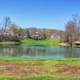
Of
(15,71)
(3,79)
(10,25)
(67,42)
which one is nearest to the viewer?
(3,79)

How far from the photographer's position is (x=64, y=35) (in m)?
82.8

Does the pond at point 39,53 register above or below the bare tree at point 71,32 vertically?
below

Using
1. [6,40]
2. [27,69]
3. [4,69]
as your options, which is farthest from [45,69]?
[6,40]

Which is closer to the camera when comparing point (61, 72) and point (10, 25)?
point (61, 72)

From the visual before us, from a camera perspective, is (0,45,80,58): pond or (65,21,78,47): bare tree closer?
(0,45,80,58): pond

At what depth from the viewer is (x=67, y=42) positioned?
79938mm

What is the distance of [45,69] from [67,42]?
2504 inches

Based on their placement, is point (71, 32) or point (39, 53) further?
point (71, 32)

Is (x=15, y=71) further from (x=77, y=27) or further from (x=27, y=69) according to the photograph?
(x=77, y=27)

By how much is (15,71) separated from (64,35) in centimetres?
6758

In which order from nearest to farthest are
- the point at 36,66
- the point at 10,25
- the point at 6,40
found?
the point at 36,66
the point at 6,40
the point at 10,25

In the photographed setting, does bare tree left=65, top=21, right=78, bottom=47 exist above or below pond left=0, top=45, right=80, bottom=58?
above

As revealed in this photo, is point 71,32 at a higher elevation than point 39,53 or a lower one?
higher

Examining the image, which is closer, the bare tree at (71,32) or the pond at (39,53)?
the pond at (39,53)
